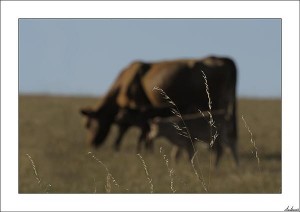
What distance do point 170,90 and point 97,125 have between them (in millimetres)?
3110

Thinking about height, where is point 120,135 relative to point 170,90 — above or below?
below

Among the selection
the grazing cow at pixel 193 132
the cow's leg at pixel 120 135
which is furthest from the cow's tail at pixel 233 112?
the cow's leg at pixel 120 135

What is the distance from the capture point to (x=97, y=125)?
20.8 metres

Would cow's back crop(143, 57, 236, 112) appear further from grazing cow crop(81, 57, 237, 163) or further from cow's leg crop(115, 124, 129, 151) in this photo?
cow's leg crop(115, 124, 129, 151)

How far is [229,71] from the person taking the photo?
59.0 ft

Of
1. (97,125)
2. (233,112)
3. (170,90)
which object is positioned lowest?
(97,125)

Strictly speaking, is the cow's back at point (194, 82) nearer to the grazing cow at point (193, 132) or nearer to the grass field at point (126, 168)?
the grass field at point (126, 168)

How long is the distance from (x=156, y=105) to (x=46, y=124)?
9.88m

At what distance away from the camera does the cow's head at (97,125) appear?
20578mm

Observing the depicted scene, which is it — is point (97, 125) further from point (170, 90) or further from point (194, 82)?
point (194, 82)

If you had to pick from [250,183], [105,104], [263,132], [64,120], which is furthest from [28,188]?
[64,120]

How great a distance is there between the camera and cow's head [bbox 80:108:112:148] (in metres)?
20.6

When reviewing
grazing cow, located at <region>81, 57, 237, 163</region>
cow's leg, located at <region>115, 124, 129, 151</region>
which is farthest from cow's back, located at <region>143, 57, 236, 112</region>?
cow's leg, located at <region>115, 124, 129, 151</region>

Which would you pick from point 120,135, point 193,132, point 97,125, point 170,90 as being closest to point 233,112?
point 193,132
